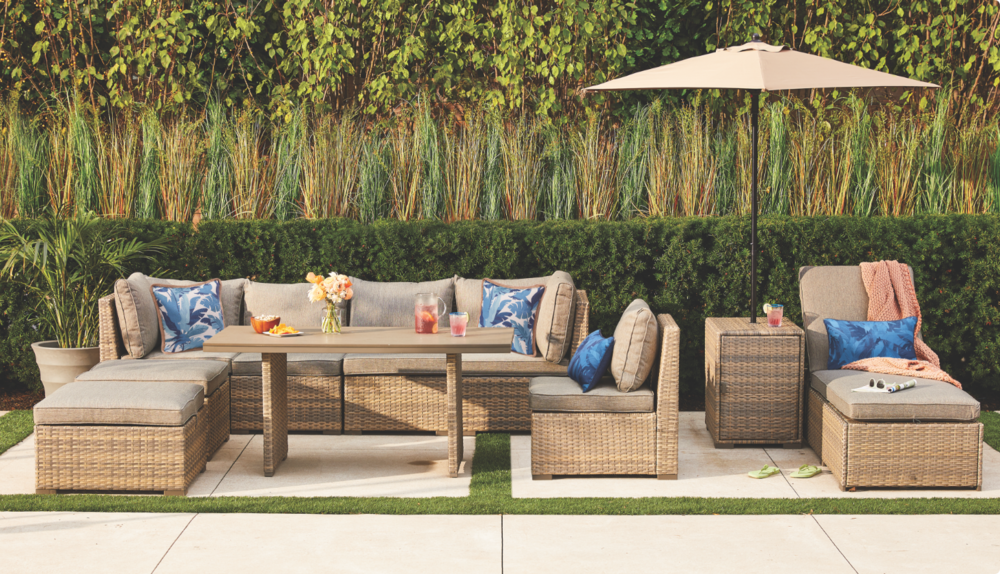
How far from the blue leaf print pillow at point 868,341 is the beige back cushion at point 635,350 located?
50.3 inches

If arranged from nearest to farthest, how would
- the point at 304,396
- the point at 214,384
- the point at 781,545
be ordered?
the point at 781,545
the point at 214,384
the point at 304,396

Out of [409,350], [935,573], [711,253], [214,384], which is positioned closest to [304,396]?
[214,384]

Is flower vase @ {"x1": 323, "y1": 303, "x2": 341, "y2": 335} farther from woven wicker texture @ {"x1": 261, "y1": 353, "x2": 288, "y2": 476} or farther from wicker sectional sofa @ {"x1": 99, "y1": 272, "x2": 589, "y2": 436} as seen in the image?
wicker sectional sofa @ {"x1": 99, "y1": 272, "x2": 589, "y2": 436}

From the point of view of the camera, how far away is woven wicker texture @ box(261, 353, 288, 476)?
4652 mm

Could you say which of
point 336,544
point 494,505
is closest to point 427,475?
point 494,505

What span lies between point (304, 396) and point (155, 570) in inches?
79.6

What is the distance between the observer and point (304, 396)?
547 cm

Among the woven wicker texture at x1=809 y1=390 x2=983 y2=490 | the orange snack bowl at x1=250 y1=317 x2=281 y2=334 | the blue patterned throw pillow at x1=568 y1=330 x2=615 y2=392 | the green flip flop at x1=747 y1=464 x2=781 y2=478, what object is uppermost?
the orange snack bowl at x1=250 y1=317 x2=281 y2=334

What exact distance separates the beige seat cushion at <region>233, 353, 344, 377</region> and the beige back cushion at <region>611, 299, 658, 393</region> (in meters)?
1.76

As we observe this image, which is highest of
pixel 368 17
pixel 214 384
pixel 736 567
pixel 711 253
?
pixel 368 17

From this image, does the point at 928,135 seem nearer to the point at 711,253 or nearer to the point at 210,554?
the point at 711,253

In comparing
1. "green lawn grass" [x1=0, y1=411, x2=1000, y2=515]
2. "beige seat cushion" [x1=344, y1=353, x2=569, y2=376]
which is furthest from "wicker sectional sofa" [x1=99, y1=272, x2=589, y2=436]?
"green lawn grass" [x1=0, y1=411, x2=1000, y2=515]

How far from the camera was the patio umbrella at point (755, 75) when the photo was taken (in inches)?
202

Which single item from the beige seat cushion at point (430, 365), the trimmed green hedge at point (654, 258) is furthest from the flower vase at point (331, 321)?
the trimmed green hedge at point (654, 258)
